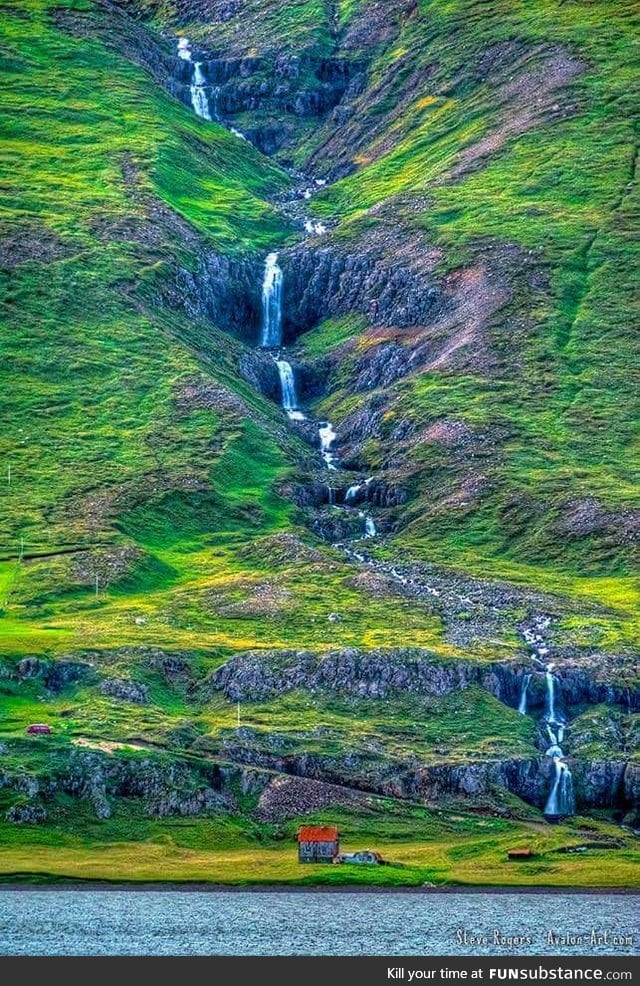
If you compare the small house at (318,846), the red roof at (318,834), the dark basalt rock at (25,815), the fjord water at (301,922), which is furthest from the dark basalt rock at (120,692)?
the fjord water at (301,922)

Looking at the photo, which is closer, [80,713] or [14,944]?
[14,944]

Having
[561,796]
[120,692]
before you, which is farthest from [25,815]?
[561,796]

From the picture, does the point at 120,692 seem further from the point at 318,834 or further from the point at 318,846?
the point at 318,846

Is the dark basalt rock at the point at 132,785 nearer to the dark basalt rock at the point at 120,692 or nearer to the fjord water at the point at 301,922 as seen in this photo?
the dark basalt rock at the point at 120,692

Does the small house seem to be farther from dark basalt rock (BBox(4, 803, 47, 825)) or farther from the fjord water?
dark basalt rock (BBox(4, 803, 47, 825))
